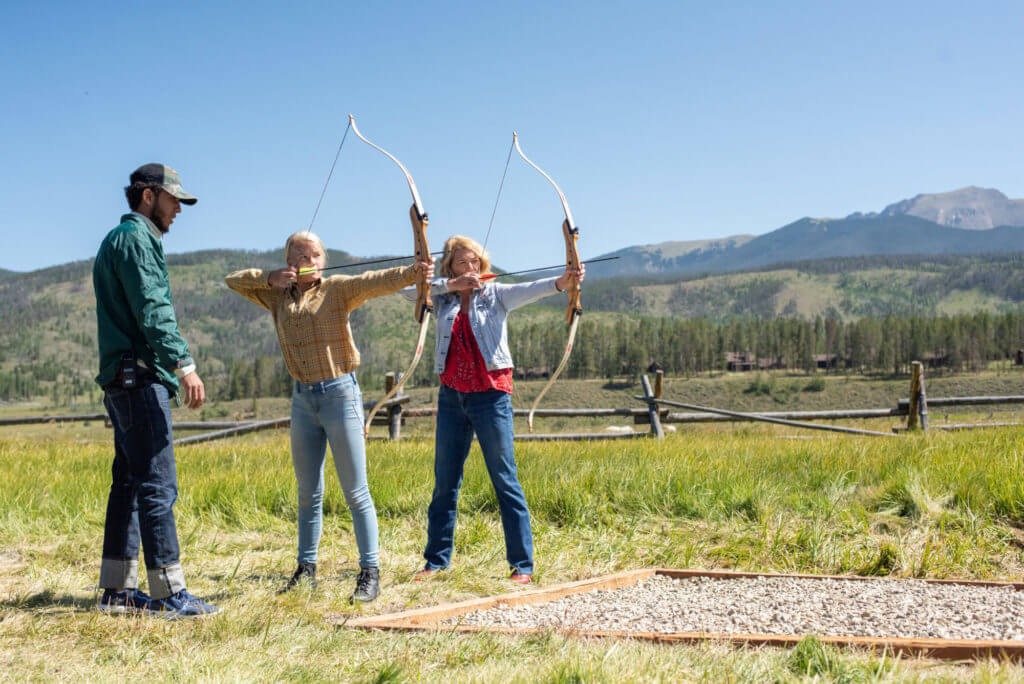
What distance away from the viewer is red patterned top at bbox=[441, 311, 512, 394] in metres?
3.87

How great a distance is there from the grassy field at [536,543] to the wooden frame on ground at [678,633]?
2.6 inches

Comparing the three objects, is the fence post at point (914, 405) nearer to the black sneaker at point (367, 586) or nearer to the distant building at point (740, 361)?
the black sneaker at point (367, 586)

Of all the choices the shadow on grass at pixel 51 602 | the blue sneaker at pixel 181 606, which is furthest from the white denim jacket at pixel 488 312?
the shadow on grass at pixel 51 602

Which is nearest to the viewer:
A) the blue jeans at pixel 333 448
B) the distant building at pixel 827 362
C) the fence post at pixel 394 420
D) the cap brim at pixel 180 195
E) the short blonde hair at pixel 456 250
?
the cap brim at pixel 180 195

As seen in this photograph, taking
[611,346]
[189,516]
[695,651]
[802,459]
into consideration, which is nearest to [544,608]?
[695,651]

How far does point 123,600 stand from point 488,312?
2.23 metres

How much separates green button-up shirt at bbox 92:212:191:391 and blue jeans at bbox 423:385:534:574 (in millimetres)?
1377

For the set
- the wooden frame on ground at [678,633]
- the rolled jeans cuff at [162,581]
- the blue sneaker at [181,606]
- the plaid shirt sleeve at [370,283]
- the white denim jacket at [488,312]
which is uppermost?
the plaid shirt sleeve at [370,283]

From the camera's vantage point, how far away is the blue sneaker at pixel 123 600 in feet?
10.9

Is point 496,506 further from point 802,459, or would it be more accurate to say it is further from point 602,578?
point 802,459

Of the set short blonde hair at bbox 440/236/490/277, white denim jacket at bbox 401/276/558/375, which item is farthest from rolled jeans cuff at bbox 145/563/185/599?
short blonde hair at bbox 440/236/490/277

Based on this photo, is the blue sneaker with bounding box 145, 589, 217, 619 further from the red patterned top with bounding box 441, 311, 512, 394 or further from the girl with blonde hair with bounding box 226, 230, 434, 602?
the red patterned top with bounding box 441, 311, 512, 394

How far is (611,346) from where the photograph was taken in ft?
307

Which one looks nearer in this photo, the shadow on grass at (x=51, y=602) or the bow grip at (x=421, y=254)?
the shadow on grass at (x=51, y=602)
